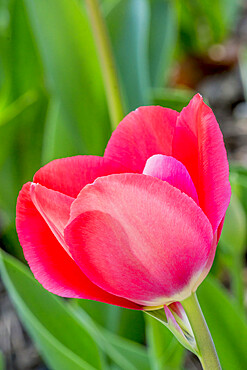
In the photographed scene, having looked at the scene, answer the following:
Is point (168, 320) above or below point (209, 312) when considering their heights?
above

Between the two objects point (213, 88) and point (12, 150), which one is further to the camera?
point (213, 88)

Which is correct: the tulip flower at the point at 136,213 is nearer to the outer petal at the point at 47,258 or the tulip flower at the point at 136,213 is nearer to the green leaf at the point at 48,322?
the outer petal at the point at 47,258

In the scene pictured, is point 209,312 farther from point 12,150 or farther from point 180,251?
point 12,150

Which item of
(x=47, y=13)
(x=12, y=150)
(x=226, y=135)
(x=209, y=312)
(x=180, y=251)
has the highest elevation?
(x=47, y=13)

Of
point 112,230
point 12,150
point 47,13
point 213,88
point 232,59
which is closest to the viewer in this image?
point 112,230

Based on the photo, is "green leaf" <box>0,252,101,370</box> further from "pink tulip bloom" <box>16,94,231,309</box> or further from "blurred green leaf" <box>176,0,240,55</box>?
"blurred green leaf" <box>176,0,240,55</box>

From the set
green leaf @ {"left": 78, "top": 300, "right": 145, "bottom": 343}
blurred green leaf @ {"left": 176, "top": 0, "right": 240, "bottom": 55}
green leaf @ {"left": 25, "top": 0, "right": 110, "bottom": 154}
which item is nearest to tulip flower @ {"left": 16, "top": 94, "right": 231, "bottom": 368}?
green leaf @ {"left": 78, "top": 300, "right": 145, "bottom": 343}

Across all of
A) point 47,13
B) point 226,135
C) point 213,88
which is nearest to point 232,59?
point 213,88

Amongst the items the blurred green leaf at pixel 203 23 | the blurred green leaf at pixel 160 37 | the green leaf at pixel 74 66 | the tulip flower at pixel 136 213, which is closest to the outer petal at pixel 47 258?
the tulip flower at pixel 136 213
